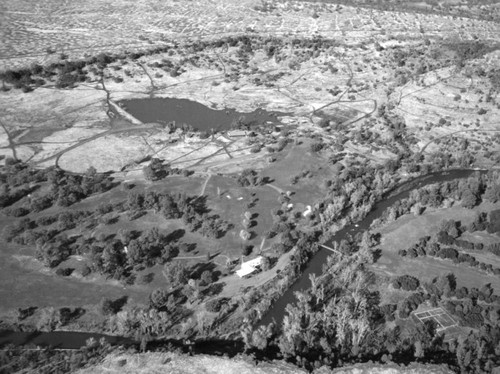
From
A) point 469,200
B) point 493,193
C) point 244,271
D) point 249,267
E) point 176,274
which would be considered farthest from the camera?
point 493,193

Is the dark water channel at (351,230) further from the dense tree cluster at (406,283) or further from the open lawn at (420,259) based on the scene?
the dense tree cluster at (406,283)

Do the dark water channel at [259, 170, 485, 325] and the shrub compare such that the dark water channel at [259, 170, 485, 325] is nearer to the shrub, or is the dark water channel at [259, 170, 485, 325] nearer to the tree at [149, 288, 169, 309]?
the shrub

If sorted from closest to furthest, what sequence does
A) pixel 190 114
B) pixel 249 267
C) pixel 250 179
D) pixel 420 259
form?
pixel 249 267
pixel 420 259
pixel 250 179
pixel 190 114

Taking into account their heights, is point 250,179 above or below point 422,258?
above

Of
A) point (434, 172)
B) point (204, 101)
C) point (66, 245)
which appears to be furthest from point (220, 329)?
point (204, 101)

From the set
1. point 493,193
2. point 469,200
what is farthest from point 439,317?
point 493,193

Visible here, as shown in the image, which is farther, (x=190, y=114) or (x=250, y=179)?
(x=190, y=114)

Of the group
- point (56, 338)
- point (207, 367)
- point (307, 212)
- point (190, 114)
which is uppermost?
point (190, 114)

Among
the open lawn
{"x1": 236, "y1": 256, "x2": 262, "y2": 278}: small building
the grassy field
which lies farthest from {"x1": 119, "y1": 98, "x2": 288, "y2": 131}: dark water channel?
{"x1": 236, "y1": 256, "x2": 262, "y2": 278}: small building

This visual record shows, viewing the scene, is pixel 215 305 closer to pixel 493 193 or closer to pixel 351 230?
pixel 351 230
